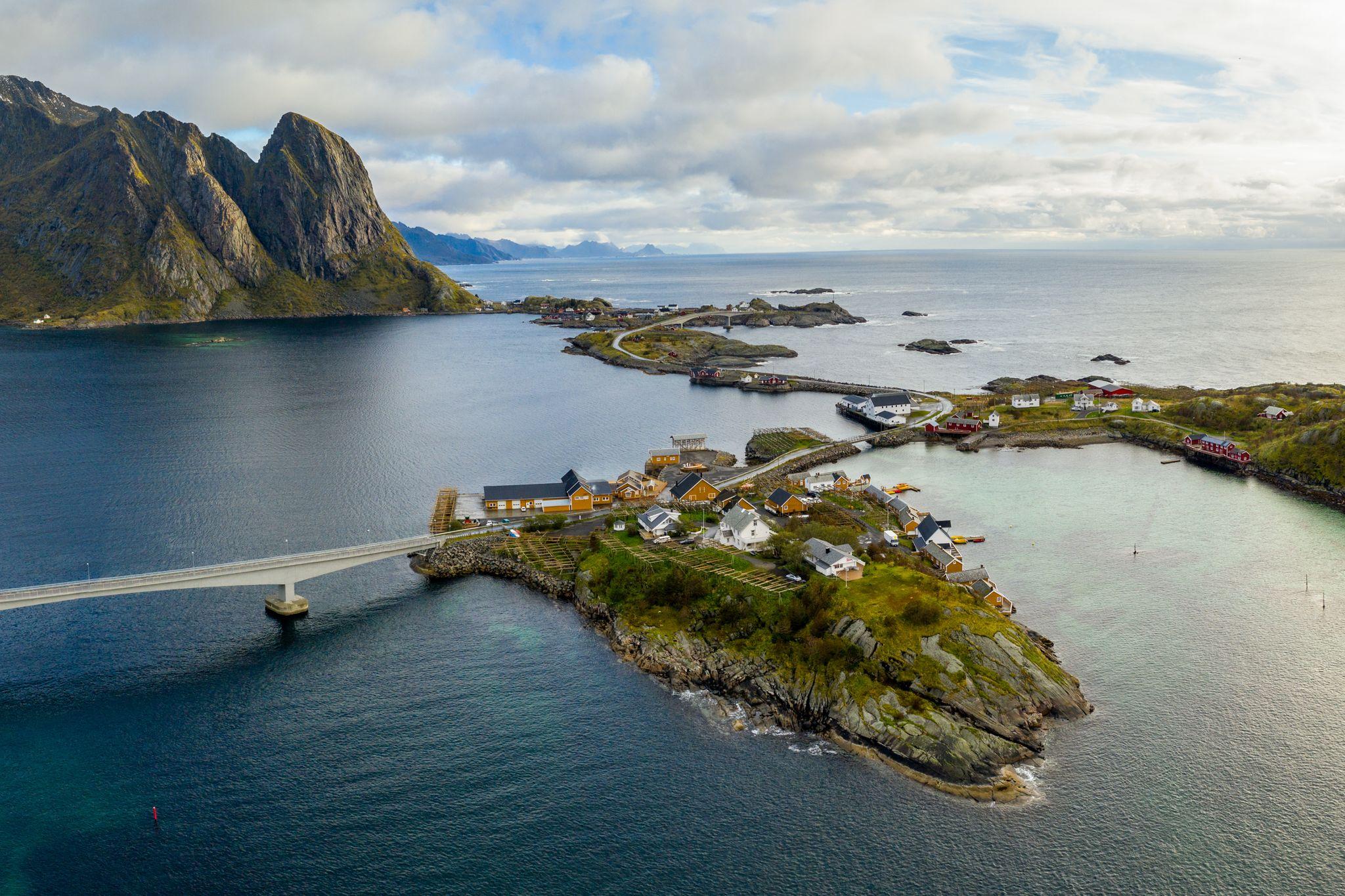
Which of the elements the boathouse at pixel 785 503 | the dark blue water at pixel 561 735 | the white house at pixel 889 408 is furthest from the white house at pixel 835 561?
the white house at pixel 889 408

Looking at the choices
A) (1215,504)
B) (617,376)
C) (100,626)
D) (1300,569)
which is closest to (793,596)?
(1300,569)

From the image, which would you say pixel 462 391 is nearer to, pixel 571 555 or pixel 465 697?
pixel 571 555

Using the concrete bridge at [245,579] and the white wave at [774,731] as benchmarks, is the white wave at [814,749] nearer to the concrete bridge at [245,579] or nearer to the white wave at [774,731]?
the white wave at [774,731]

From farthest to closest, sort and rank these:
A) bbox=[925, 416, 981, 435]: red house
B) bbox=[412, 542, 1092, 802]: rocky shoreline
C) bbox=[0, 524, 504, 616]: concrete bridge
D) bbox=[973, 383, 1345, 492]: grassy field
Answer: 1. bbox=[925, 416, 981, 435]: red house
2. bbox=[973, 383, 1345, 492]: grassy field
3. bbox=[0, 524, 504, 616]: concrete bridge
4. bbox=[412, 542, 1092, 802]: rocky shoreline

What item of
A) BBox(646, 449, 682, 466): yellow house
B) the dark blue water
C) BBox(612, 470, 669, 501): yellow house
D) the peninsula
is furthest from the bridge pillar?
BBox(646, 449, 682, 466): yellow house

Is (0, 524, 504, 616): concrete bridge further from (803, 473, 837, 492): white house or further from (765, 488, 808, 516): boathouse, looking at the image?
(803, 473, 837, 492): white house

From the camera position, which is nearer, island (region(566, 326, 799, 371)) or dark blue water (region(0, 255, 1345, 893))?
dark blue water (region(0, 255, 1345, 893))

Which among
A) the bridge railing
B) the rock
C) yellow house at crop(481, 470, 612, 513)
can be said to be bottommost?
the bridge railing
